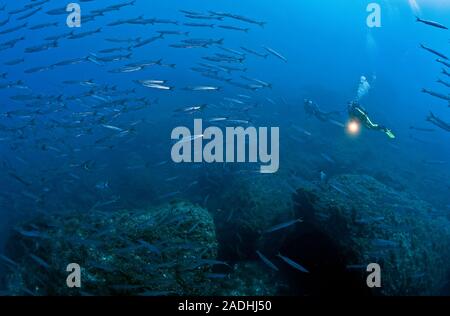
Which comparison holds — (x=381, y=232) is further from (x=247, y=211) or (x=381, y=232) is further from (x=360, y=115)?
(x=360, y=115)

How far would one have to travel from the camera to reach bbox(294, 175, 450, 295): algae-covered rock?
20.9 feet

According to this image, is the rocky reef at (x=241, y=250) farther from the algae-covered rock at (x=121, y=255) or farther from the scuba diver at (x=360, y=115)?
the scuba diver at (x=360, y=115)

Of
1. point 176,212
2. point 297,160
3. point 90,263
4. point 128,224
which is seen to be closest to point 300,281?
point 176,212

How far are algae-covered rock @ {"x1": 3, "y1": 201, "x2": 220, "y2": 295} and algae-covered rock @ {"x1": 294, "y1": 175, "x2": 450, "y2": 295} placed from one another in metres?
2.39

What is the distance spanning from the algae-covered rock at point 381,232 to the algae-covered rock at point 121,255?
2.39m

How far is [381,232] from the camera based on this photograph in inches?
261

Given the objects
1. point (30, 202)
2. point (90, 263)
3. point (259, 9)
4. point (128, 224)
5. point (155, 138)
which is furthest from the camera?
point (259, 9)

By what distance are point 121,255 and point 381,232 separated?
4774mm

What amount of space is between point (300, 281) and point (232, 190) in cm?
414

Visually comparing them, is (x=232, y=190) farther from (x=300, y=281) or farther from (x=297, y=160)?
(x=297, y=160)

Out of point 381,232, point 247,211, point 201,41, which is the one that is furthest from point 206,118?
point 381,232

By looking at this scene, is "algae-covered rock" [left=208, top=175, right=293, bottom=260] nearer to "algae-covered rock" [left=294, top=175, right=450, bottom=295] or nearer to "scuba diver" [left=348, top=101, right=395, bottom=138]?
"algae-covered rock" [left=294, top=175, right=450, bottom=295]

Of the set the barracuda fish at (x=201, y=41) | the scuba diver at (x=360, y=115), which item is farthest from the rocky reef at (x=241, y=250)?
the barracuda fish at (x=201, y=41)

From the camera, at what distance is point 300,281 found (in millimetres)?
7020
